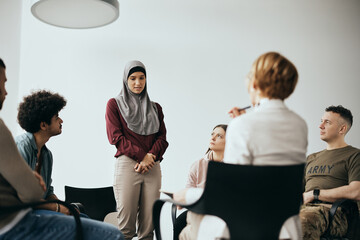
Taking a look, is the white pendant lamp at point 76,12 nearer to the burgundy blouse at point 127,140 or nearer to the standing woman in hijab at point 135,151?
the standing woman in hijab at point 135,151

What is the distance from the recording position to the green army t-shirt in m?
2.55

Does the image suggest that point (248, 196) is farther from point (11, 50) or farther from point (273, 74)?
point (11, 50)

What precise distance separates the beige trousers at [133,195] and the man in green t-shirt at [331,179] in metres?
1.15

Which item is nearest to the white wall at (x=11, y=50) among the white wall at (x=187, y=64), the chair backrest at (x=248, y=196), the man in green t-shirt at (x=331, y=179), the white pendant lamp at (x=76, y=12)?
the white wall at (x=187, y=64)

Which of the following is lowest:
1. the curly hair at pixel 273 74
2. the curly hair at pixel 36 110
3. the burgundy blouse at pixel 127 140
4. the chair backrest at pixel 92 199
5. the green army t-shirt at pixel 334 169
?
the chair backrest at pixel 92 199

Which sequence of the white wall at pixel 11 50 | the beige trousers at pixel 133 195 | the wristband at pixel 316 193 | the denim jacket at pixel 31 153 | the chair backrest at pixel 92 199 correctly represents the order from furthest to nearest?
the white wall at pixel 11 50, the chair backrest at pixel 92 199, the beige trousers at pixel 133 195, the wristband at pixel 316 193, the denim jacket at pixel 31 153

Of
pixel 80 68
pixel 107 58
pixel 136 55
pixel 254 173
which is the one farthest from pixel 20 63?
pixel 254 173

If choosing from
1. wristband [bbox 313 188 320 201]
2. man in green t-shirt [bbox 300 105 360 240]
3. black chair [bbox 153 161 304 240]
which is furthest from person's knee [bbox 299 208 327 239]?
black chair [bbox 153 161 304 240]

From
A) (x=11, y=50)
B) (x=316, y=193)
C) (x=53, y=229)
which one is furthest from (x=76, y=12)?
(x=316, y=193)

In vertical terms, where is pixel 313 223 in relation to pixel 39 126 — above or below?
below

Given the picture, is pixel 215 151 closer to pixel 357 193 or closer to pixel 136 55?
pixel 357 193

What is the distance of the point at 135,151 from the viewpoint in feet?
9.18

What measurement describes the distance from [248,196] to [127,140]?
167 centimetres

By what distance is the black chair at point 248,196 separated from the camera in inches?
51.1
